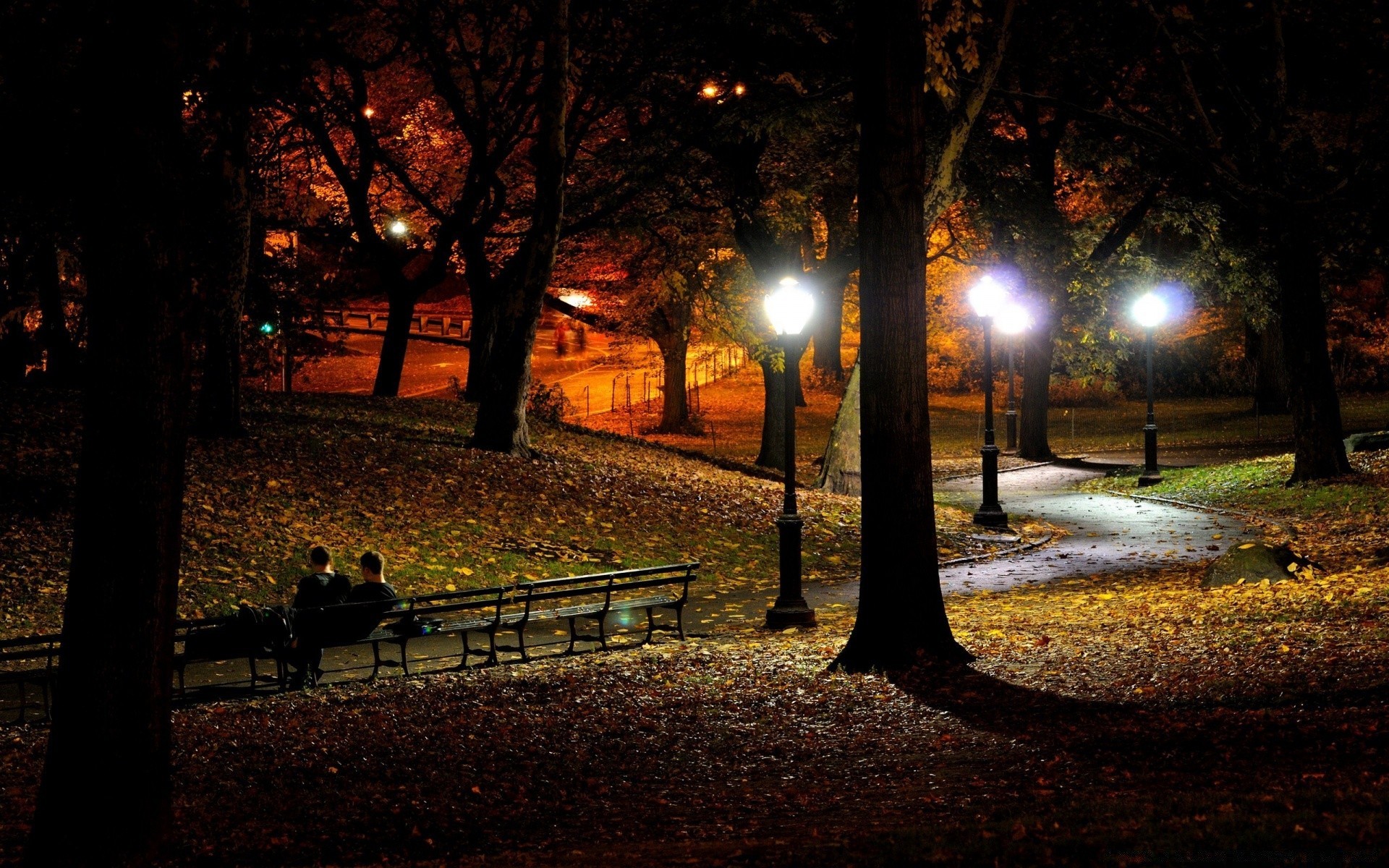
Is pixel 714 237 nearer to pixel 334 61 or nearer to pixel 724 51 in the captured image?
pixel 724 51

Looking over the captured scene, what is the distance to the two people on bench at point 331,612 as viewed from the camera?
1093 centimetres

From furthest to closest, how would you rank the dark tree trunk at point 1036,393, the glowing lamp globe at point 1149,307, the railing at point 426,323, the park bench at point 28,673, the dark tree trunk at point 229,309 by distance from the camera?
the railing at point 426,323, the dark tree trunk at point 1036,393, the glowing lamp globe at point 1149,307, the dark tree trunk at point 229,309, the park bench at point 28,673

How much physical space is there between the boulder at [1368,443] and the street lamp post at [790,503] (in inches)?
691

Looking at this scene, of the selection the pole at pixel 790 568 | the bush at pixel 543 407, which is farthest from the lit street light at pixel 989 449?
the bush at pixel 543 407

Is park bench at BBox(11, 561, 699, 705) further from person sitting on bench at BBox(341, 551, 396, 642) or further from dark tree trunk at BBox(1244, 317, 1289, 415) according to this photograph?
dark tree trunk at BBox(1244, 317, 1289, 415)

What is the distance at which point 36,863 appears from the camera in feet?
20.7

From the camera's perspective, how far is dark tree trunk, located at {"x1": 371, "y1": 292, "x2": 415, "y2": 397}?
2909 centimetres

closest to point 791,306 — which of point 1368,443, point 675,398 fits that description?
point 1368,443

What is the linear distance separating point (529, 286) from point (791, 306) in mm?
8148

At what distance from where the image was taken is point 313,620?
10.9 m

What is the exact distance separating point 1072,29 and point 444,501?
602 inches

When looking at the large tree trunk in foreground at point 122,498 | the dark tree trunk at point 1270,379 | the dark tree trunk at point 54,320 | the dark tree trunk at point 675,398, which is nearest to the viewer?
the large tree trunk in foreground at point 122,498

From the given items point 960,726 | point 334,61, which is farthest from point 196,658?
point 334,61

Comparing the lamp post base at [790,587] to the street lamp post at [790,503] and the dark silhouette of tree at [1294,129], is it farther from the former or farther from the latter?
the dark silhouette of tree at [1294,129]
